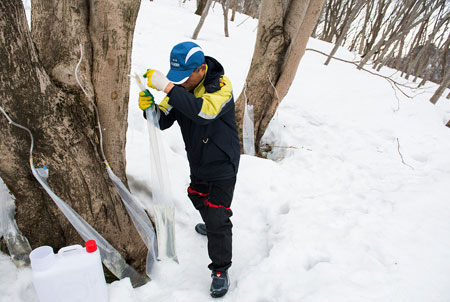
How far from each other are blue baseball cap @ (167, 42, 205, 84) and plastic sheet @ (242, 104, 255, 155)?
1.91 meters

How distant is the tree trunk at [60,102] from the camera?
1153 mm

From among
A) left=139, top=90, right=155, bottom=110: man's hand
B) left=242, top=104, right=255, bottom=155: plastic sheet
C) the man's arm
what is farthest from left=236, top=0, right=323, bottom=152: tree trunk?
left=139, top=90, right=155, bottom=110: man's hand

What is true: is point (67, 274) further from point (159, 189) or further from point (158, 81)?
point (158, 81)

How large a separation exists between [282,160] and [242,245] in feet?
5.86

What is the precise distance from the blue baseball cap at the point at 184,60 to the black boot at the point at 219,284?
52.7 inches

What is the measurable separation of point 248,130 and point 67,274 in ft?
8.52

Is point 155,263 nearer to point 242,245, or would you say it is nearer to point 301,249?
point 242,245

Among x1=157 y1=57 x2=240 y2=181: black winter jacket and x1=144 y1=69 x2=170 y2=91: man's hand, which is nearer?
x1=144 y1=69 x2=170 y2=91: man's hand

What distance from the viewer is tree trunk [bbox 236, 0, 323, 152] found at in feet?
10.1

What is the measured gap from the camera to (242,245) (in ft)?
7.31

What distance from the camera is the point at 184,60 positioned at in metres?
1.55

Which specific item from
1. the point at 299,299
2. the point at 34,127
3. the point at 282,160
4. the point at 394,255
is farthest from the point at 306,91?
the point at 34,127

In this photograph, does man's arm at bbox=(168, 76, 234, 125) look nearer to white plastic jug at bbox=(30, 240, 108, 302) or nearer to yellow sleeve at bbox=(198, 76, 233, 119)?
yellow sleeve at bbox=(198, 76, 233, 119)

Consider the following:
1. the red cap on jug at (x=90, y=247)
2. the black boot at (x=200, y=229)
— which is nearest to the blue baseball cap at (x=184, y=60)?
the red cap on jug at (x=90, y=247)
